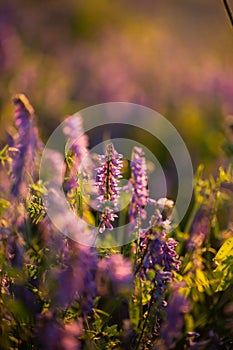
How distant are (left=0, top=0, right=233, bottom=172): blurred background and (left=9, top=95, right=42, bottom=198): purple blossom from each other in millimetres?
710

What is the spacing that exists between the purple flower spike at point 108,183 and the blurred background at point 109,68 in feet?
3.07

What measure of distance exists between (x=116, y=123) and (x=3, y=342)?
2906mm

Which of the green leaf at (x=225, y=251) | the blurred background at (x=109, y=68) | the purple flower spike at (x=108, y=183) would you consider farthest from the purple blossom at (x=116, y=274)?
the blurred background at (x=109, y=68)

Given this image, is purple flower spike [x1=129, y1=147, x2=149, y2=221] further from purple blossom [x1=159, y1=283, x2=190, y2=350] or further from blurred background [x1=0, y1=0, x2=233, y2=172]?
blurred background [x1=0, y1=0, x2=233, y2=172]

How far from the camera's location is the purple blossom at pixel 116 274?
4.11 feet

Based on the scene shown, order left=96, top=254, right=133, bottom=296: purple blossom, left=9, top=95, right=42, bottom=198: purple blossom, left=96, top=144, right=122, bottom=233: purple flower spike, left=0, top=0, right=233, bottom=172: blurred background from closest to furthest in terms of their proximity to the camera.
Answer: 1. left=96, top=254, right=133, bottom=296: purple blossom
2. left=96, top=144, right=122, bottom=233: purple flower spike
3. left=9, top=95, right=42, bottom=198: purple blossom
4. left=0, top=0, right=233, bottom=172: blurred background

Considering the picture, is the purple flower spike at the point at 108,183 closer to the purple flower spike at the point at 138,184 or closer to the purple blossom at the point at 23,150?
the purple flower spike at the point at 138,184

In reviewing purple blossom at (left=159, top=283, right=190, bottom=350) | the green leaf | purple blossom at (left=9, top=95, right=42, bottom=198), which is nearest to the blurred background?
purple blossom at (left=9, top=95, right=42, bottom=198)

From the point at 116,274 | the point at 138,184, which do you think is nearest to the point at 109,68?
the point at 138,184

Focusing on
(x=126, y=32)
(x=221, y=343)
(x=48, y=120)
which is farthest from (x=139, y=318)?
(x=126, y=32)

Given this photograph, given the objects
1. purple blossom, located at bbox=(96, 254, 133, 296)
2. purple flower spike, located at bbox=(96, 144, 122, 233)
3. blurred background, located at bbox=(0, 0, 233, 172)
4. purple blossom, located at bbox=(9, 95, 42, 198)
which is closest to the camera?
purple blossom, located at bbox=(96, 254, 133, 296)

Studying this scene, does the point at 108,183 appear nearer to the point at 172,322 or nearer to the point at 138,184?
the point at 138,184

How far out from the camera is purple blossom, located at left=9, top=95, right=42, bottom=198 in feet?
4.93

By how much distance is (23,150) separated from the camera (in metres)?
1.57
